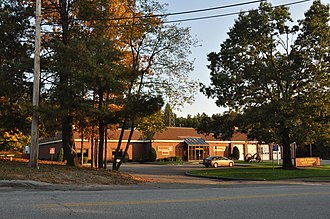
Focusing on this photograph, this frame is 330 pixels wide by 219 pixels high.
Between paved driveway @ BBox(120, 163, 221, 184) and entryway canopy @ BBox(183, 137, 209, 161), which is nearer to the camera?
paved driveway @ BBox(120, 163, 221, 184)

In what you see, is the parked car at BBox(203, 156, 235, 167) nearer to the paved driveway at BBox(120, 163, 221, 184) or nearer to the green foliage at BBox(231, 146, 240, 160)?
the paved driveway at BBox(120, 163, 221, 184)

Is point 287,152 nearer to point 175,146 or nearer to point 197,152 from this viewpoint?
point 175,146

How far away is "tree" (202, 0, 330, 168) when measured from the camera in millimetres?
30375

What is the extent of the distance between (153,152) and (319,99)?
29.0 metres

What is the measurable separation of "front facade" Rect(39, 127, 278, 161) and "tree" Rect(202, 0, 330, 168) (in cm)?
2286

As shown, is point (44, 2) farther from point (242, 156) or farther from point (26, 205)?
point (242, 156)

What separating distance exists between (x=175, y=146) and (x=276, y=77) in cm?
2868

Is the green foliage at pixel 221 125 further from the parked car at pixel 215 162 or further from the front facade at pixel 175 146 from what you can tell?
the front facade at pixel 175 146

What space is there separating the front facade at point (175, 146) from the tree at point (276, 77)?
75.0ft

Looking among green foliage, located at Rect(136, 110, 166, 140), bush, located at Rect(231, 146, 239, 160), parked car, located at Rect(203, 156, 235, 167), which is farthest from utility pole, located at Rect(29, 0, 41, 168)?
bush, located at Rect(231, 146, 239, 160)

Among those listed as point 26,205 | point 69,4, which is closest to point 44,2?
point 69,4

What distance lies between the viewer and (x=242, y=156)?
211 feet

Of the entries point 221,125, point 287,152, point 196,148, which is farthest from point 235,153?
point 221,125

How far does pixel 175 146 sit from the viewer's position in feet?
191
